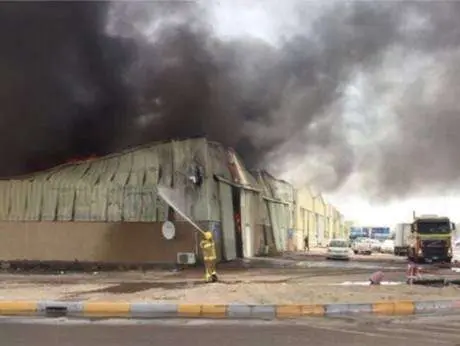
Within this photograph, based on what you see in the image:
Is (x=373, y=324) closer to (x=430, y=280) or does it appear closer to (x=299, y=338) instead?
(x=299, y=338)

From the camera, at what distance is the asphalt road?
714cm

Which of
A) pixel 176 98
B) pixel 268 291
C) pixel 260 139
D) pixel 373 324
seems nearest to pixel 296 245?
pixel 260 139

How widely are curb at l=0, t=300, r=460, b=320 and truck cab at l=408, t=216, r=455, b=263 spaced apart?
20.5 meters

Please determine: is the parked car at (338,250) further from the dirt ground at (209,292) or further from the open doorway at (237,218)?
the dirt ground at (209,292)

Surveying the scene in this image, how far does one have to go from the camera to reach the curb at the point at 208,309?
A: 9.89 metres

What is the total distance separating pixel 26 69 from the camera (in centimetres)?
2102

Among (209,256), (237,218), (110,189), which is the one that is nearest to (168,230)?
(110,189)

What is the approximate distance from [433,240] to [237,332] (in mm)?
24297

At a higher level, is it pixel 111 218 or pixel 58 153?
pixel 58 153

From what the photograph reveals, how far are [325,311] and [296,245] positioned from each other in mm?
36944

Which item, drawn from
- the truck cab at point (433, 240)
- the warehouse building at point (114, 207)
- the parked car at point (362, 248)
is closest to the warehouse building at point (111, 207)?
the warehouse building at point (114, 207)

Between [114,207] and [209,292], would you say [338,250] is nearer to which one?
[114,207]

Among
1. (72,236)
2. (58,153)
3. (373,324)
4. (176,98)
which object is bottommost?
(373,324)

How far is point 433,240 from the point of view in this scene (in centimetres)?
3020
